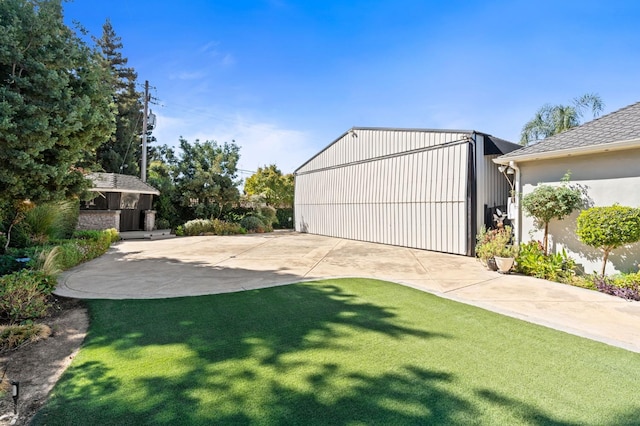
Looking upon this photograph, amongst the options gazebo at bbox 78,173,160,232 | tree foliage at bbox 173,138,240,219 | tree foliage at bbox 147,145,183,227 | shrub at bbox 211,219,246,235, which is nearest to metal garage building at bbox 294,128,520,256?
shrub at bbox 211,219,246,235

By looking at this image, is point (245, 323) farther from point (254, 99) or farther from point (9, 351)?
point (254, 99)

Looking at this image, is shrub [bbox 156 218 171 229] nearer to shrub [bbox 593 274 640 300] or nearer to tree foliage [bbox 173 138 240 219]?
tree foliage [bbox 173 138 240 219]

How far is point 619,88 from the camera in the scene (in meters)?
12.8

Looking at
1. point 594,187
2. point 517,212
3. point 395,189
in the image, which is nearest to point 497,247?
point 517,212

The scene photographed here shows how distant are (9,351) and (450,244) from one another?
996cm

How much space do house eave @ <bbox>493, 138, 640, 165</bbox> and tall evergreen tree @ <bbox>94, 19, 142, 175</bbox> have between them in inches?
840

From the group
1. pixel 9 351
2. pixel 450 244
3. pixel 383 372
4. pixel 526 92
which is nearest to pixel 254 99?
pixel 450 244

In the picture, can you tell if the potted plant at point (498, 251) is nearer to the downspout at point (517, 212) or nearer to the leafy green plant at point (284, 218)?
the downspout at point (517, 212)

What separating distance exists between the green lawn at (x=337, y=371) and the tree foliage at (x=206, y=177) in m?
13.9

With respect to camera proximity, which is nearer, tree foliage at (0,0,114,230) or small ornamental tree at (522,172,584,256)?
tree foliage at (0,0,114,230)

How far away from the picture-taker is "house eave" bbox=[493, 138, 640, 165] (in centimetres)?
542

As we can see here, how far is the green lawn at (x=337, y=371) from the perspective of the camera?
2039mm

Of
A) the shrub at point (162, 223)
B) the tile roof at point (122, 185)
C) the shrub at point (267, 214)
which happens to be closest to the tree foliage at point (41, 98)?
the tile roof at point (122, 185)

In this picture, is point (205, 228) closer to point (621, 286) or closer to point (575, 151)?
point (575, 151)
